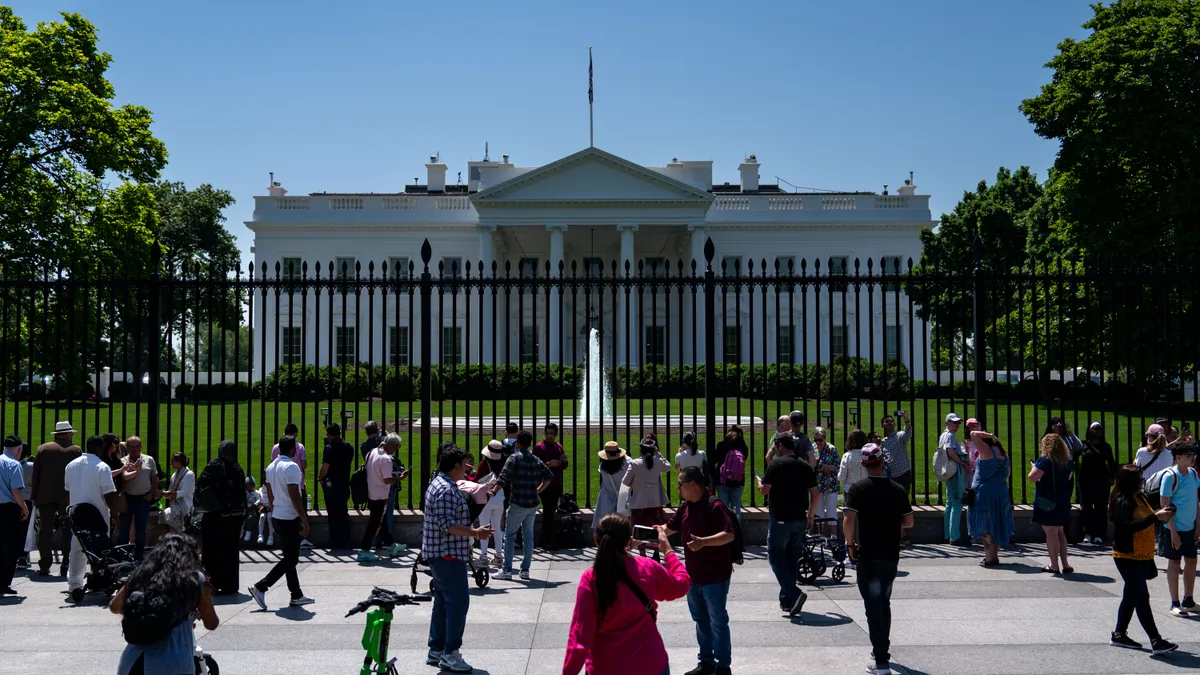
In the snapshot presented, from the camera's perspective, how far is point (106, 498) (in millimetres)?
10328

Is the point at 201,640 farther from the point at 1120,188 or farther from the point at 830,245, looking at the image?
the point at 830,245

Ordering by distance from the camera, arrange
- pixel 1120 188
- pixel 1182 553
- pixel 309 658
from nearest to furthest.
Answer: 1. pixel 309 658
2. pixel 1182 553
3. pixel 1120 188

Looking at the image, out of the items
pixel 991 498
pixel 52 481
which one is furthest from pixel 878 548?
pixel 52 481

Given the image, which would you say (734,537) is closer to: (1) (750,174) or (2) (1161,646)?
(2) (1161,646)

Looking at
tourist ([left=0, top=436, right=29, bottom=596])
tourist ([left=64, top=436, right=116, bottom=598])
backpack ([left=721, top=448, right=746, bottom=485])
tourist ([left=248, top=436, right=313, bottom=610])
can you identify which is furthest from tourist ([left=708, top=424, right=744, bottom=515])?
tourist ([left=0, top=436, right=29, bottom=596])

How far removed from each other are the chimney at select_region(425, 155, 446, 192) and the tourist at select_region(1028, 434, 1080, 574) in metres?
56.5

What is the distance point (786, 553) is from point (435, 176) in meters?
57.8

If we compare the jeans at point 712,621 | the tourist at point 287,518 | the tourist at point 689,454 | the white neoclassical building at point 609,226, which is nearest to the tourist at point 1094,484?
the tourist at point 689,454

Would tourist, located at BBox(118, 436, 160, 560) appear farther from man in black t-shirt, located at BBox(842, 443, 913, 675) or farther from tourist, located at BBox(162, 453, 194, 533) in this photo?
man in black t-shirt, located at BBox(842, 443, 913, 675)

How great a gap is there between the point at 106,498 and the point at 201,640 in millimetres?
2915

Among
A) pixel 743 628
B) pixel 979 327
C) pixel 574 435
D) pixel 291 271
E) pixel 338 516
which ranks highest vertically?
pixel 291 271

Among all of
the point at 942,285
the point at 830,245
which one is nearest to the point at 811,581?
the point at 942,285

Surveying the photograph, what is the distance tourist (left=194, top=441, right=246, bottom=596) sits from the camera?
30.9ft

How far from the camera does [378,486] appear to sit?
38.1 feet
